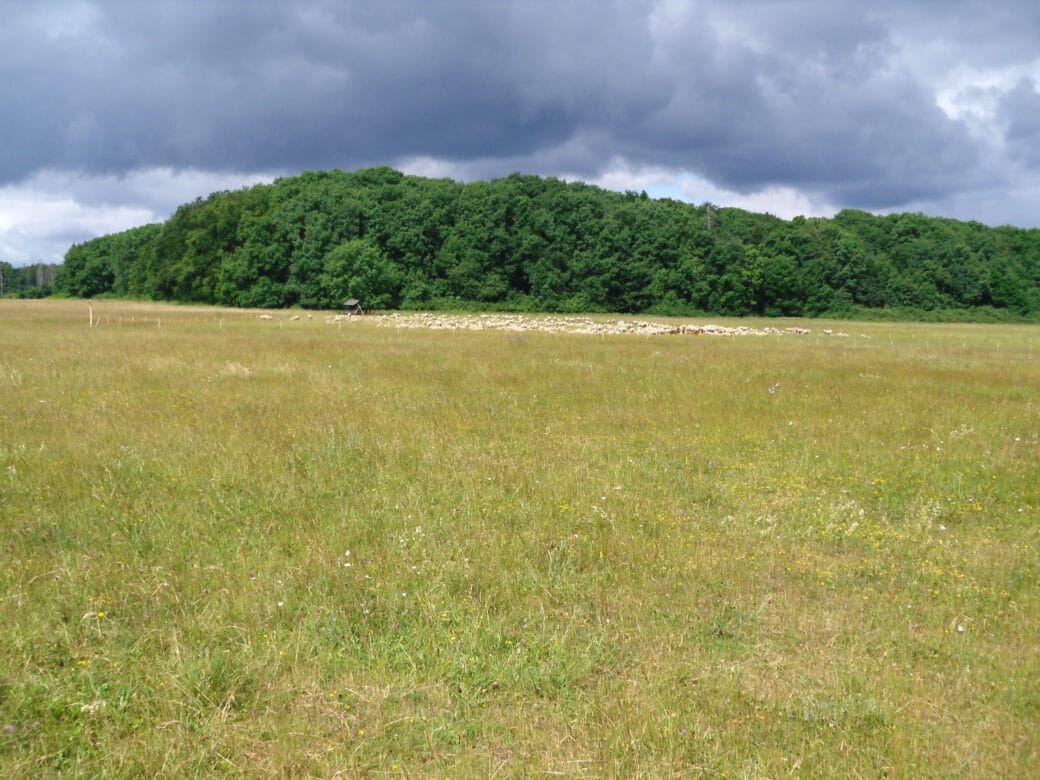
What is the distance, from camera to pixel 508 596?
551cm

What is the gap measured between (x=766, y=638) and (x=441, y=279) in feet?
250

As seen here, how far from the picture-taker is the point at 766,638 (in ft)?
16.5

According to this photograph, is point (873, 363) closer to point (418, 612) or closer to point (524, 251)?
point (418, 612)

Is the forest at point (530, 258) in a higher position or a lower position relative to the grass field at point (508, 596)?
higher

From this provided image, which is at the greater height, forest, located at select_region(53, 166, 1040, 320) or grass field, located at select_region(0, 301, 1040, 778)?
forest, located at select_region(53, 166, 1040, 320)

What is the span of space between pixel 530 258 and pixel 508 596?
78237 mm

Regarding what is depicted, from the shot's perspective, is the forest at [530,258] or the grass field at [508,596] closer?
the grass field at [508,596]

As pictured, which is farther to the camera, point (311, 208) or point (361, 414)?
point (311, 208)

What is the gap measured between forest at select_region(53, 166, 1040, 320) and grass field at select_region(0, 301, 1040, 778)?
64.3 metres

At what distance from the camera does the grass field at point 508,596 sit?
382 centimetres

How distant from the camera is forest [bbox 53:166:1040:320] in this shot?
76.9 meters

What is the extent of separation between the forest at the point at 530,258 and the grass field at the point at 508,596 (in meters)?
64.3

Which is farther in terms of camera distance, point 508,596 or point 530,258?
point 530,258

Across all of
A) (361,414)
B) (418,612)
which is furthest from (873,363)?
(418,612)
